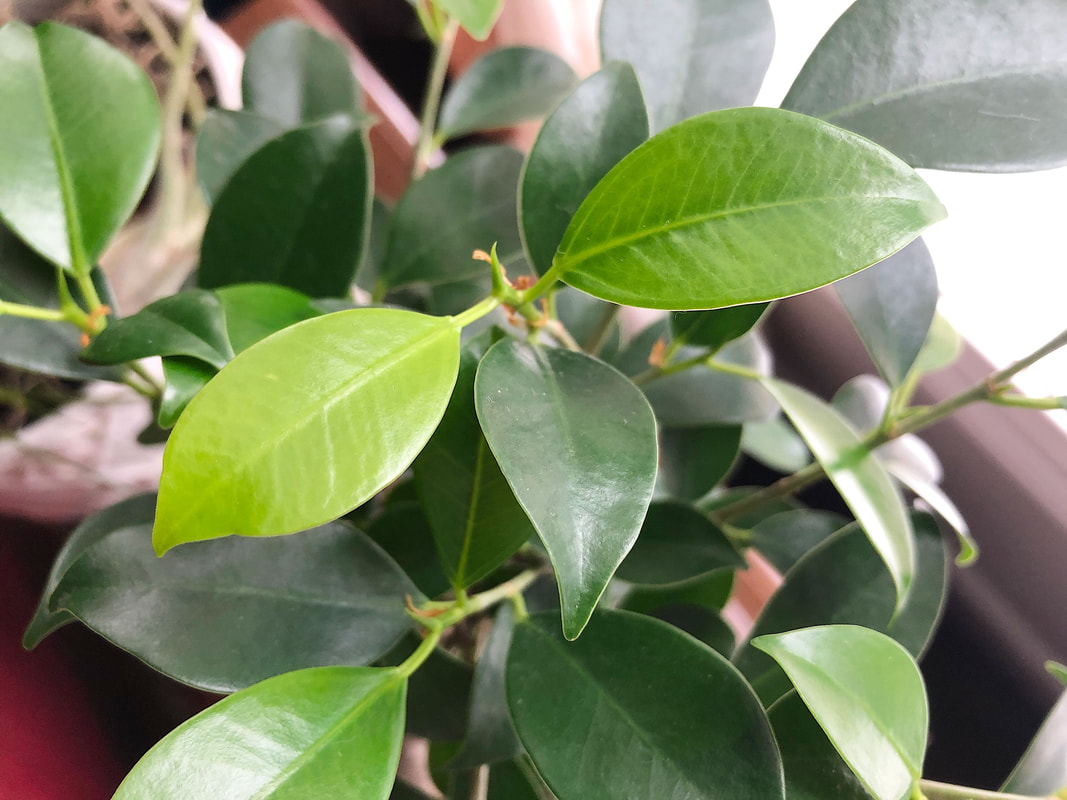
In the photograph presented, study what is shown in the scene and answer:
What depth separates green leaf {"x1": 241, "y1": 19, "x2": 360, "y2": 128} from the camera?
1.89 feet

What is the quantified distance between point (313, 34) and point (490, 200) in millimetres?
248

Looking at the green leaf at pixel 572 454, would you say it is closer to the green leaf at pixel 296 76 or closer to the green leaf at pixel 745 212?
the green leaf at pixel 745 212

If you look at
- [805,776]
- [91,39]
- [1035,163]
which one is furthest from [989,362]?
[91,39]

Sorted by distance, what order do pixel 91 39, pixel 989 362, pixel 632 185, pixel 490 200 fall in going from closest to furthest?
pixel 632 185 → pixel 91 39 → pixel 490 200 → pixel 989 362

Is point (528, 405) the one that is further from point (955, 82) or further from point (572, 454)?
point (955, 82)

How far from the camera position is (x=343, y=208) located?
1.39 feet

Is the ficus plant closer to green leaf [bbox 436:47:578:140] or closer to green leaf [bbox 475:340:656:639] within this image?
green leaf [bbox 475:340:656:639]

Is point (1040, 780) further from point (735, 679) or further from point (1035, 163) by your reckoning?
point (1035, 163)

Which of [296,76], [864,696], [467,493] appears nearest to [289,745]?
[467,493]

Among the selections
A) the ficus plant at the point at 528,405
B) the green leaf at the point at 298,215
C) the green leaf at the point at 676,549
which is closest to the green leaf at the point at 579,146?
the ficus plant at the point at 528,405

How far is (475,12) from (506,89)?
11.9 inches

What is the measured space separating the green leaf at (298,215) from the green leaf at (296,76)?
18cm

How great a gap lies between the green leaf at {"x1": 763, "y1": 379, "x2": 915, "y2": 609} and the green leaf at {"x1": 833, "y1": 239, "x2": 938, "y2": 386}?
0.05 meters

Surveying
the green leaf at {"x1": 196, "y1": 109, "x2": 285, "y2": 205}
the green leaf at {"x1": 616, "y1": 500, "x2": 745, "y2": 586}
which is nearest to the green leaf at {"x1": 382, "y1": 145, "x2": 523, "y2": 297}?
the green leaf at {"x1": 196, "y1": 109, "x2": 285, "y2": 205}
